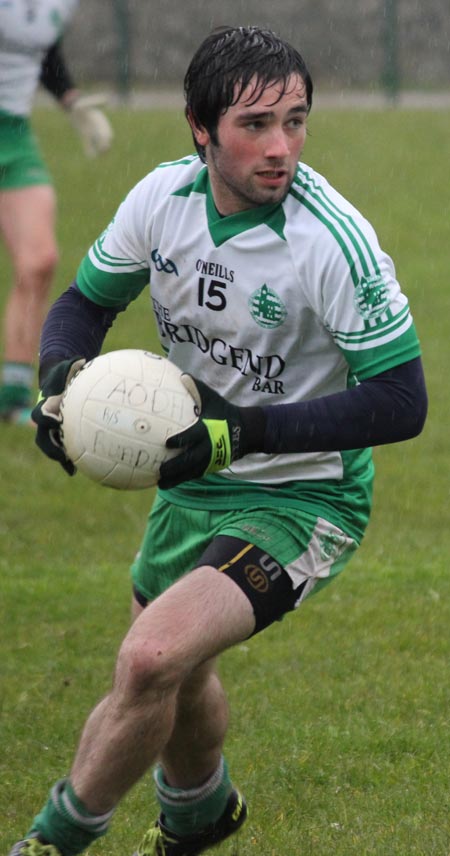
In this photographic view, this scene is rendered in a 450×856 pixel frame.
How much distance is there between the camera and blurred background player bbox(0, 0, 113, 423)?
8383 millimetres

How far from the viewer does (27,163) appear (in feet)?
27.6

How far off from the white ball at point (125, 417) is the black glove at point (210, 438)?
23 mm

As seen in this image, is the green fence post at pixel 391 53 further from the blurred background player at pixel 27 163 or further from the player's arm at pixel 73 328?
the player's arm at pixel 73 328

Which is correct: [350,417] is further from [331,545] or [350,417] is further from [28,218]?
[28,218]

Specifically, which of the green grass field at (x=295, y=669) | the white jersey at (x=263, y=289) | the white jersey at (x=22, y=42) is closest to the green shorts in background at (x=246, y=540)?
the white jersey at (x=263, y=289)

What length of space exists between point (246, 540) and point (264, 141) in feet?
3.30

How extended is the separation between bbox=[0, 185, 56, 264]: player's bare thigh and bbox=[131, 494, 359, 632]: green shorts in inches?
173

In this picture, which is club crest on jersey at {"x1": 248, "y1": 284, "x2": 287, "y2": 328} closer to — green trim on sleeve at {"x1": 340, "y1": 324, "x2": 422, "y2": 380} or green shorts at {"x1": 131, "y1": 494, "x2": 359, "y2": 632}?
green trim on sleeve at {"x1": 340, "y1": 324, "x2": 422, "y2": 380}

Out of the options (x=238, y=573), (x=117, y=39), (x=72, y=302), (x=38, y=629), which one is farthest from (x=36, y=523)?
(x=117, y=39)

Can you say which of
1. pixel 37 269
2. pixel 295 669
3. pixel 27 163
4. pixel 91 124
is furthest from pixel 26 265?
pixel 295 669

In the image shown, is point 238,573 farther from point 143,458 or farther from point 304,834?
point 304,834

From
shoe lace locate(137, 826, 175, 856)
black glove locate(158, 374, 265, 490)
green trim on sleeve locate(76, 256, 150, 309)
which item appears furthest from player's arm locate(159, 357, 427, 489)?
shoe lace locate(137, 826, 175, 856)

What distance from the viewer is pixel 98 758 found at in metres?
3.51

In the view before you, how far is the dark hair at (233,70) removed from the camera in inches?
148
